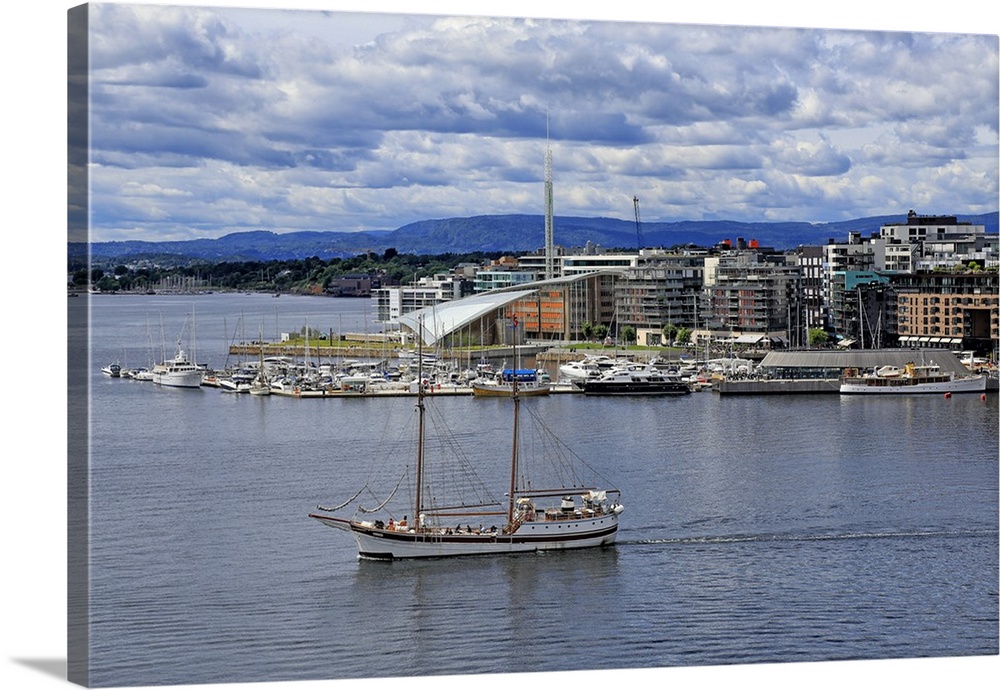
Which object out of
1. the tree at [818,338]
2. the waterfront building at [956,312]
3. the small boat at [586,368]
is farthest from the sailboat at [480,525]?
the tree at [818,338]

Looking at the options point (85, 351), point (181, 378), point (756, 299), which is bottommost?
point (181, 378)

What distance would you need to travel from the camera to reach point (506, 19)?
8.48m

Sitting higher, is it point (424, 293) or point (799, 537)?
point (424, 293)

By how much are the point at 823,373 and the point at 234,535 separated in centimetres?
1178

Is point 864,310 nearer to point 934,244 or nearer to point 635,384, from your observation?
point 934,244

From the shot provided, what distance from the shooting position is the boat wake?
398 inches

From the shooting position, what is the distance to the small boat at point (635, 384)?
21.2m

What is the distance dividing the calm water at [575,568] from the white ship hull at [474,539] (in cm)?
12

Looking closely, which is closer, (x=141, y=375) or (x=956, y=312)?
(x=956, y=312)

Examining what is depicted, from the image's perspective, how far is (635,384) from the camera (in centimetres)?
2133

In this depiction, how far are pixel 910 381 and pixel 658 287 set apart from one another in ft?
29.2

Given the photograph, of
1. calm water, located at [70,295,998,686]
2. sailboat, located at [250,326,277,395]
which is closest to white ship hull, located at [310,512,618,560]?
calm water, located at [70,295,998,686]

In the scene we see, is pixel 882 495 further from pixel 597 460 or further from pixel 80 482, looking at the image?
pixel 80 482

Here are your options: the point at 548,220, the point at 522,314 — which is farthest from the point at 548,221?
the point at 522,314
